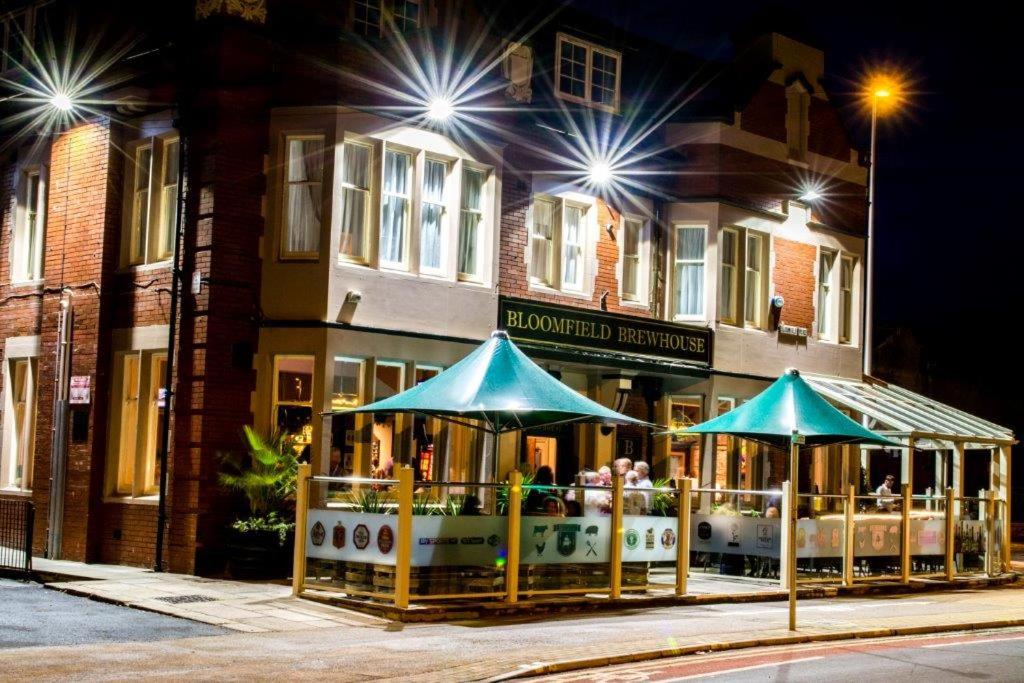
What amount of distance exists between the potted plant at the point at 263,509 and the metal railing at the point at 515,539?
499mm

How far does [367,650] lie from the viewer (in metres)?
12.0

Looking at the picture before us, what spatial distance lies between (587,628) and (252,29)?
9.81 m

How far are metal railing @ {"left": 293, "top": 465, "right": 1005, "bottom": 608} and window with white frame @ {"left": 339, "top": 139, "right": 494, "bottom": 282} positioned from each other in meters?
3.43

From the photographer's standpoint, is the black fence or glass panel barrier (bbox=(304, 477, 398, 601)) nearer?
glass panel barrier (bbox=(304, 477, 398, 601))

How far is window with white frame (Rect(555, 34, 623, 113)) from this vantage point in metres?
23.2

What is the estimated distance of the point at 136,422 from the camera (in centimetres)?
1945

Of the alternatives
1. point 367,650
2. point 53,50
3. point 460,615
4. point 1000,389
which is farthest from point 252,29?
point 1000,389

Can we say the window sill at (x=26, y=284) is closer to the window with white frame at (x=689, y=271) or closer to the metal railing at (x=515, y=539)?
the metal railing at (x=515, y=539)

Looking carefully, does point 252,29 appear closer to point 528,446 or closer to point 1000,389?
point 528,446

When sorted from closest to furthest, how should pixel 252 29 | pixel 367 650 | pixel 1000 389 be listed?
pixel 367 650 → pixel 252 29 → pixel 1000 389

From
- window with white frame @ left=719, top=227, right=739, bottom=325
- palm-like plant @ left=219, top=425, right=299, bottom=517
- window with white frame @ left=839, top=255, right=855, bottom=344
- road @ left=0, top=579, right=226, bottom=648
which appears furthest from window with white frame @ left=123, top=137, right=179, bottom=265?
window with white frame @ left=839, top=255, right=855, bottom=344

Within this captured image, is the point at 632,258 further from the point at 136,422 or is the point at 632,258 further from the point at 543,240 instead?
the point at 136,422

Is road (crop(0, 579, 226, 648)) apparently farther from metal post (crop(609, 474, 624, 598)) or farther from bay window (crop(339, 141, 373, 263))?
bay window (crop(339, 141, 373, 263))

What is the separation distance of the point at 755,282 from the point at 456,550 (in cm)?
1236
